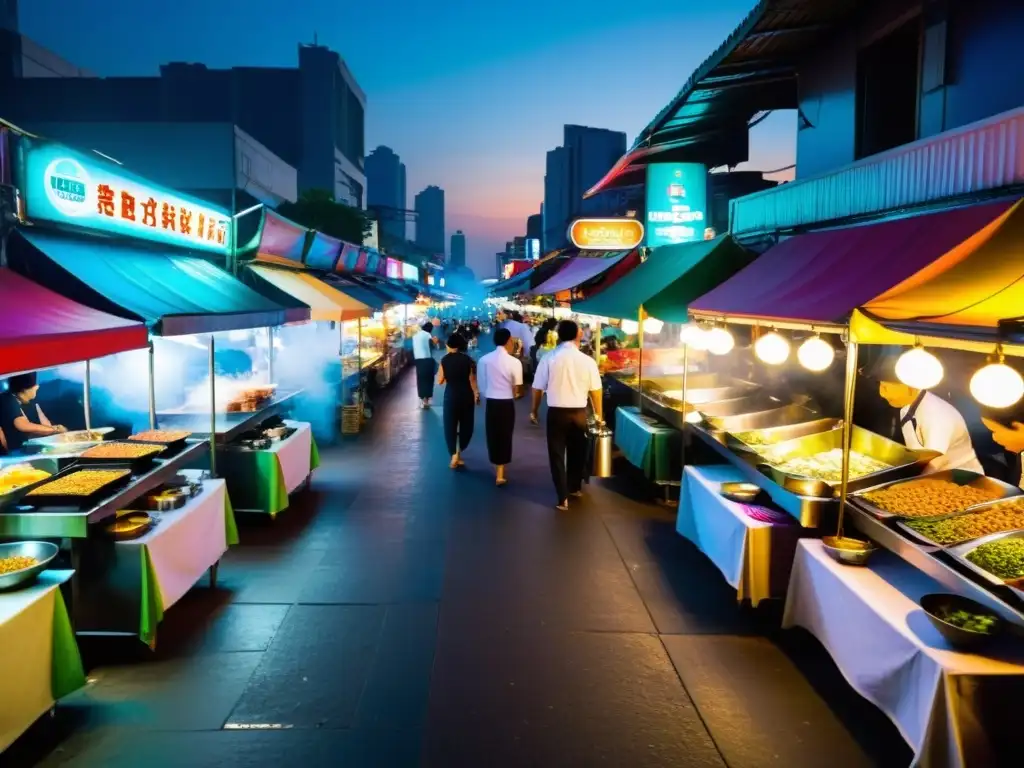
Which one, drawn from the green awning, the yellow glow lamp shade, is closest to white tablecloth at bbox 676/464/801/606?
the yellow glow lamp shade

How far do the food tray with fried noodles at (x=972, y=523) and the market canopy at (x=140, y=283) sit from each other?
601 cm

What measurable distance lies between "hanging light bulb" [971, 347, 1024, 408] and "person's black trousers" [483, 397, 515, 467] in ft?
22.2

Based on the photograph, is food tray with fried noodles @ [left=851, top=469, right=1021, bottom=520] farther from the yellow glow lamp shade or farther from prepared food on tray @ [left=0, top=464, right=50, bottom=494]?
prepared food on tray @ [left=0, top=464, right=50, bottom=494]

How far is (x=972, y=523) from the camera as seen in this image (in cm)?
492

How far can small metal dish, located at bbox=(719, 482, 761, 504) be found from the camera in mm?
6785

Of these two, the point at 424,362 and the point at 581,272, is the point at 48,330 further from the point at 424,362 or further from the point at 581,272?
the point at 424,362

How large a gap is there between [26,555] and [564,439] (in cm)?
603

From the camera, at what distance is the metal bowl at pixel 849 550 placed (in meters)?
5.07

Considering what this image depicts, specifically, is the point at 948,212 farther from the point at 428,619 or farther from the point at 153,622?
the point at 153,622

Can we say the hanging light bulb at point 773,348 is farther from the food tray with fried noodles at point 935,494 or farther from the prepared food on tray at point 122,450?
the prepared food on tray at point 122,450

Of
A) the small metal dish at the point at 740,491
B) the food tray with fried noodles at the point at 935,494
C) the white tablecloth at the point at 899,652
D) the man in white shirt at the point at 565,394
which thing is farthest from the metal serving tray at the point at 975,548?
the man in white shirt at the point at 565,394

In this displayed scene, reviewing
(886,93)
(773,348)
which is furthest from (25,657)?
(886,93)

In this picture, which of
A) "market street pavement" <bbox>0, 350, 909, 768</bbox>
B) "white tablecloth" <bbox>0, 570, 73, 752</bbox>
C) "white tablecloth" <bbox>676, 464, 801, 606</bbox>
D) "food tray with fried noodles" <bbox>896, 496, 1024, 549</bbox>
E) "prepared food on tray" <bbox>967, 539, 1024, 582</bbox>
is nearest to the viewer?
"white tablecloth" <bbox>0, 570, 73, 752</bbox>

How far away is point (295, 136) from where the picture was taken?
90.1 metres
